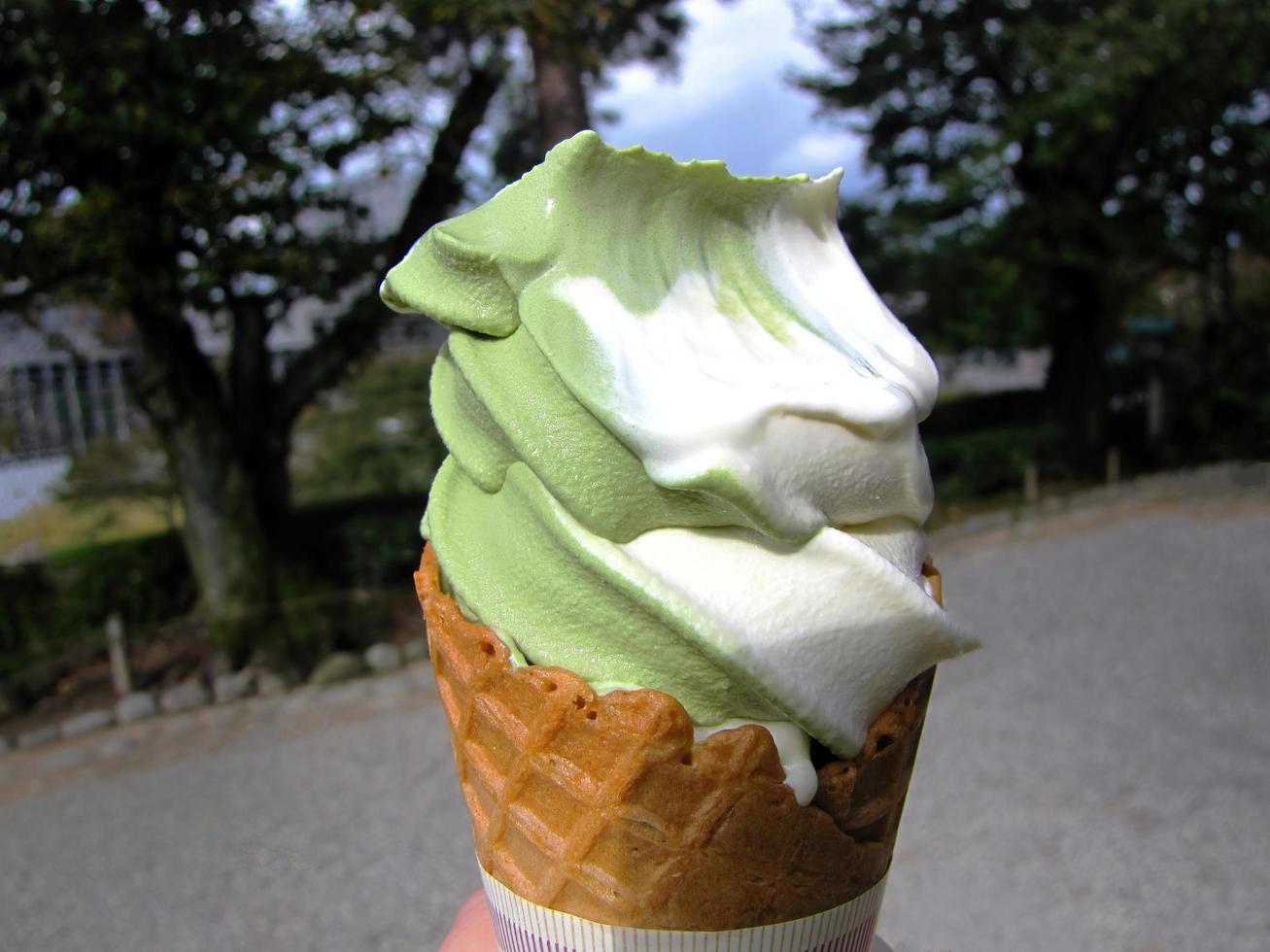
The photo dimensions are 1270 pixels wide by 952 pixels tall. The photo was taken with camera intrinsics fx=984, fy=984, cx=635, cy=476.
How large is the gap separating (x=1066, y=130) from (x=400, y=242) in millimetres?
6329

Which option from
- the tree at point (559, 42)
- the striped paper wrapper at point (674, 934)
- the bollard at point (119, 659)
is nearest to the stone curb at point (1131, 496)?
the tree at point (559, 42)

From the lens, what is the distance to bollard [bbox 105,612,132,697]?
6.06 m

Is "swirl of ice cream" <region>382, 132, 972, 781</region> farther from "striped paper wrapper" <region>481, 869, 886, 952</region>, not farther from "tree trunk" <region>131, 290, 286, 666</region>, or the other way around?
"tree trunk" <region>131, 290, 286, 666</region>

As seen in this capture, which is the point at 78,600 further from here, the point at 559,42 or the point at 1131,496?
the point at 1131,496

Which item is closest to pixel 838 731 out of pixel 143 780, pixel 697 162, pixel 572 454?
pixel 572 454

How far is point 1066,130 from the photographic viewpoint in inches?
363

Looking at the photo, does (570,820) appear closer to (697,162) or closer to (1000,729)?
(697,162)

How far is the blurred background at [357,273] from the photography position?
5.36m

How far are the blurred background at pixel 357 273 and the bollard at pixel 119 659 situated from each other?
16 millimetres

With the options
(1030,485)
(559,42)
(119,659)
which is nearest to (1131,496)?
(1030,485)

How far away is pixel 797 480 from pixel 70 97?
16.6 ft

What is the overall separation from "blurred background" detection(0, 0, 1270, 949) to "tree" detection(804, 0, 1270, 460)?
4 cm

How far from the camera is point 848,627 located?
1336 millimetres

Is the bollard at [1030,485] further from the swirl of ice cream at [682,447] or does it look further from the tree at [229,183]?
the swirl of ice cream at [682,447]
